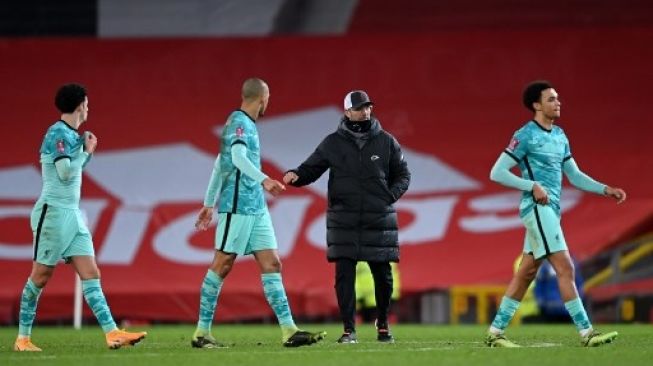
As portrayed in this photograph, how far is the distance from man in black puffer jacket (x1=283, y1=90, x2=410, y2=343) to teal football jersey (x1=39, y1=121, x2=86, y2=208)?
1686 millimetres

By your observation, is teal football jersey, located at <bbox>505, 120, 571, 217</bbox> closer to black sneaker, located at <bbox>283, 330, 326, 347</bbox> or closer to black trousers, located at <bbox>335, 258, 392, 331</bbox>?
black trousers, located at <bbox>335, 258, 392, 331</bbox>

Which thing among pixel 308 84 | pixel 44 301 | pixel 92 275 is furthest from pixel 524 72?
pixel 92 275

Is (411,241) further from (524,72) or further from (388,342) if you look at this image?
(388,342)

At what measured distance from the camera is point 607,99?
70.6ft

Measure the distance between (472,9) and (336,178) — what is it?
1050 cm

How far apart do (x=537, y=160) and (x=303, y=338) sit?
2086 mm

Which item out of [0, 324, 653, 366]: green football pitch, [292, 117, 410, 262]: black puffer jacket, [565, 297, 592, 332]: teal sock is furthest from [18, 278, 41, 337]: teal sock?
[565, 297, 592, 332]: teal sock

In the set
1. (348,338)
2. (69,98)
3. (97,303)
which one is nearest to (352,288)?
(348,338)

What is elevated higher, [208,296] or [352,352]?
[208,296]

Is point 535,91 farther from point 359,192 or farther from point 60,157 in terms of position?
point 60,157

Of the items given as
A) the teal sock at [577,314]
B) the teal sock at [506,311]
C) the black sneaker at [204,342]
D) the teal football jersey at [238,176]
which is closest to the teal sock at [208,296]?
the black sneaker at [204,342]

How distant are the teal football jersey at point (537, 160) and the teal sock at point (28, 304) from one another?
3513 millimetres

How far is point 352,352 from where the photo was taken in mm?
10758

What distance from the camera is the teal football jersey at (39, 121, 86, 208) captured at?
36.5 ft
